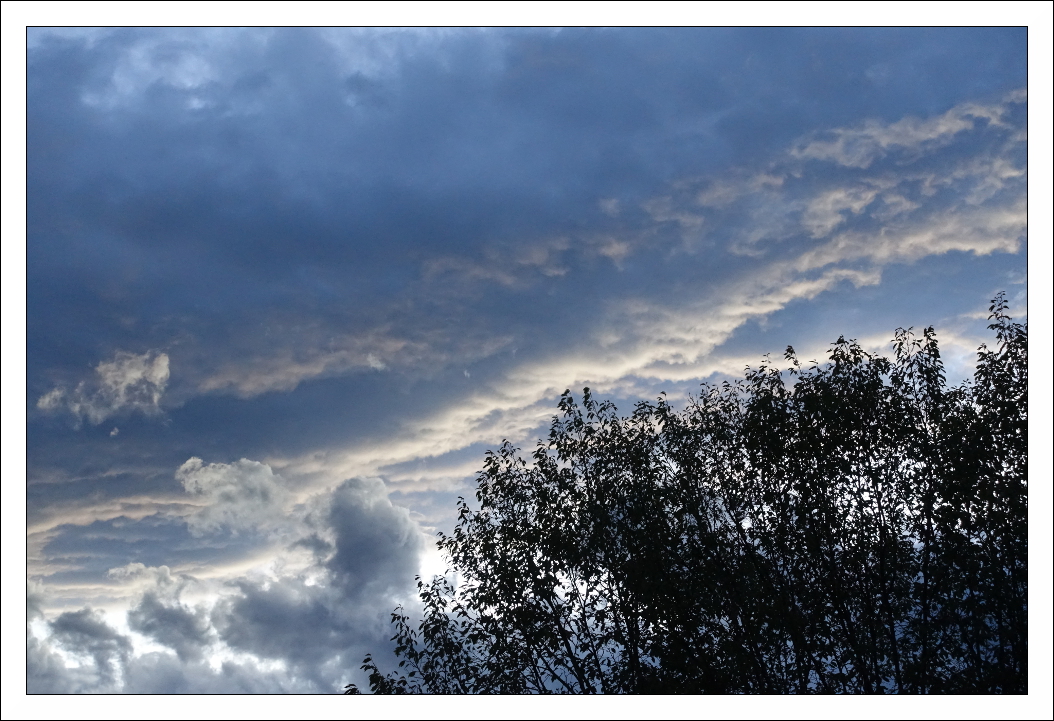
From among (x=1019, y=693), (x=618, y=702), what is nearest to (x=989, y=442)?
(x=1019, y=693)

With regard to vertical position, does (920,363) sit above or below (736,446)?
above

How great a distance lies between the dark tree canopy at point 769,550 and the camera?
756cm

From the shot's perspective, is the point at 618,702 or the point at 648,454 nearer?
the point at 618,702

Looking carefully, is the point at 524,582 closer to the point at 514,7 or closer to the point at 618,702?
the point at 618,702

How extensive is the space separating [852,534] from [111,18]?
8.59 metres

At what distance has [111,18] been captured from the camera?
6.73 metres

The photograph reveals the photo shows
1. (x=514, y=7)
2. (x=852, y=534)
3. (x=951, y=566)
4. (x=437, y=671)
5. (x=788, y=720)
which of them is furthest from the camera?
(x=437, y=671)

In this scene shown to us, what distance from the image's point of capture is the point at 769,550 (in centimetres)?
826

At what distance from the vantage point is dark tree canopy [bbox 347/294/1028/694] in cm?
756

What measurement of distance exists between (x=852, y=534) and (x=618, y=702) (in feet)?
10.8

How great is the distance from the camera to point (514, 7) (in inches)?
269

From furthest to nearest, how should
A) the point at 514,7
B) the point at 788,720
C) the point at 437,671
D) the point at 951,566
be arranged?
the point at 437,671 < the point at 951,566 < the point at 514,7 < the point at 788,720

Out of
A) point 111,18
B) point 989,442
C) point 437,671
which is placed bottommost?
point 437,671

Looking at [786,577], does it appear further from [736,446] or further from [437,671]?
[437,671]
